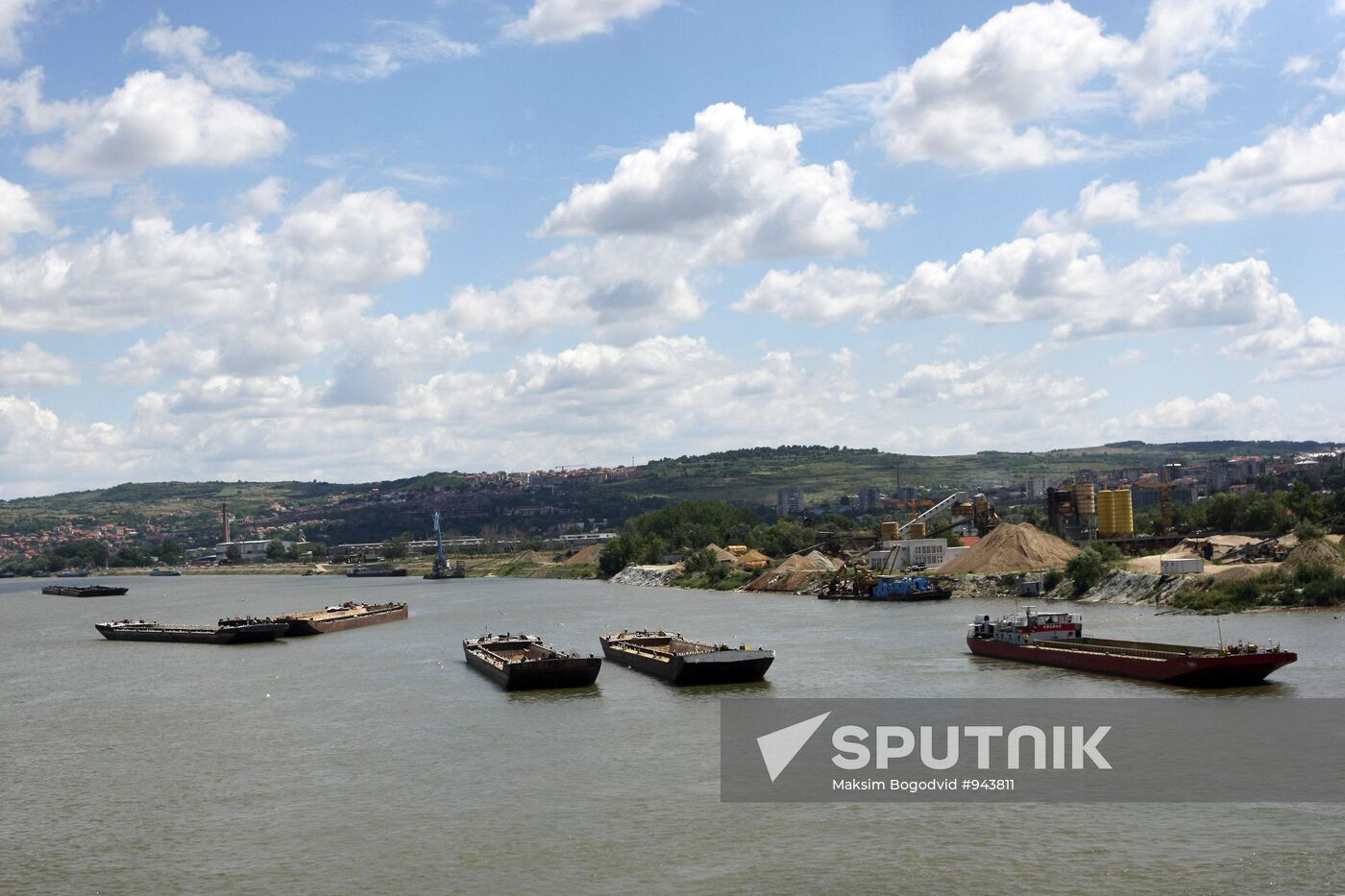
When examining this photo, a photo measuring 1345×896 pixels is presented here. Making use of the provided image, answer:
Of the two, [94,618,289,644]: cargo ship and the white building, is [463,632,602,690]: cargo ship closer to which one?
[94,618,289,644]: cargo ship

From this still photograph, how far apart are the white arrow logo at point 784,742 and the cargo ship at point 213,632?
5976 centimetres

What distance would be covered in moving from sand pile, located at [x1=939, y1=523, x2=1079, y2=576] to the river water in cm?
4473

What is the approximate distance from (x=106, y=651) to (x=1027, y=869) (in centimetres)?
7884

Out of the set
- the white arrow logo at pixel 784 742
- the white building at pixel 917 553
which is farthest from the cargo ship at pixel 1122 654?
the white building at pixel 917 553

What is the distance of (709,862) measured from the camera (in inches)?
1042

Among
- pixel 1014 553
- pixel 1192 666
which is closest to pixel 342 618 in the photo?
pixel 1014 553

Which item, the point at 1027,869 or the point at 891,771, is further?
the point at 891,771

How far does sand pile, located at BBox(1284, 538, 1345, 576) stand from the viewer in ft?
259

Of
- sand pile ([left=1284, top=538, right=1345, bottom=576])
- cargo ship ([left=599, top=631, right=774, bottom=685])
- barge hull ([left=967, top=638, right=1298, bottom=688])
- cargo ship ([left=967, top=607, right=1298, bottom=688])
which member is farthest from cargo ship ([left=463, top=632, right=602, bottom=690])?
sand pile ([left=1284, top=538, right=1345, bottom=576])

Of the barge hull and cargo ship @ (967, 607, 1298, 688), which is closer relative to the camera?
the barge hull

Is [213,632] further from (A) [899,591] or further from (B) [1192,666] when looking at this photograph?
(B) [1192,666]

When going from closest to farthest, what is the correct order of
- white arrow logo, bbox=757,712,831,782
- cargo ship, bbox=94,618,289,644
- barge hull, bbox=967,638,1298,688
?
white arrow logo, bbox=757,712,831,782 → barge hull, bbox=967,638,1298,688 → cargo ship, bbox=94,618,289,644

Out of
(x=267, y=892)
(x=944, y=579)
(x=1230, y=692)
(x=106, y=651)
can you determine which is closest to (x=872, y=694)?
(x=1230, y=692)

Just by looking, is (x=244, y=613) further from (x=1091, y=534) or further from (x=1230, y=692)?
(x=1230, y=692)
